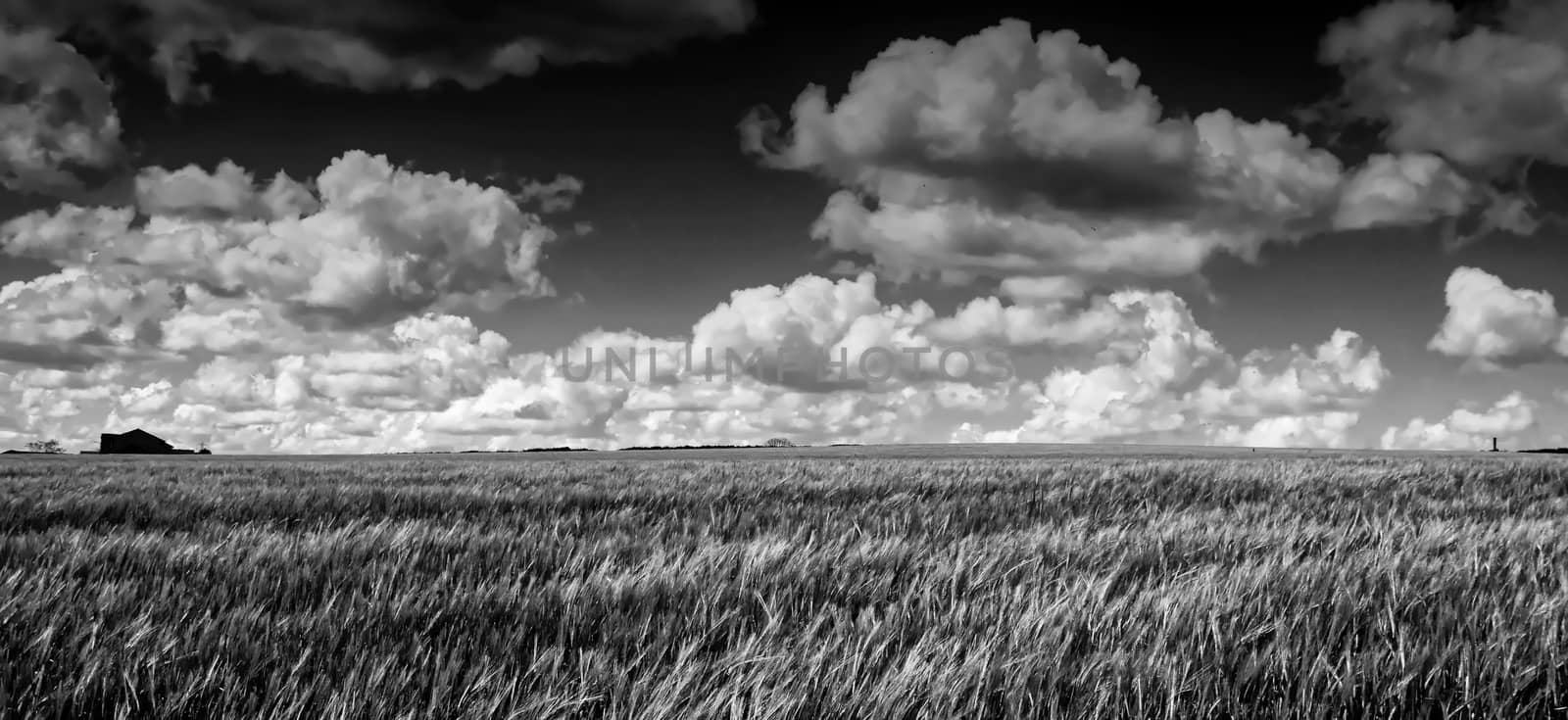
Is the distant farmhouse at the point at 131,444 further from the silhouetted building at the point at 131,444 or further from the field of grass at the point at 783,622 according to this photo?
the field of grass at the point at 783,622

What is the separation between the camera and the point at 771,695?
1892 millimetres

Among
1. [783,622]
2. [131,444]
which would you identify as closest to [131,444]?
[131,444]

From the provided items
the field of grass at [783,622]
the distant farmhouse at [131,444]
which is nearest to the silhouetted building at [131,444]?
the distant farmhouse at [131,444]

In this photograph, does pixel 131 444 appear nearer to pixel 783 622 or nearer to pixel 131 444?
pixel 131 444

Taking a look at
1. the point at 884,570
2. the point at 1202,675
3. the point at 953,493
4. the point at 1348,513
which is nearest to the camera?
the point at 1202,675

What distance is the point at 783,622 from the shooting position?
8.93 ft

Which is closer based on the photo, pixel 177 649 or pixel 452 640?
pixel 177 649

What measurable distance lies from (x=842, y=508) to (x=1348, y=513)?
447 centimetres

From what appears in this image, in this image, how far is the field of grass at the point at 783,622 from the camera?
6.39ft

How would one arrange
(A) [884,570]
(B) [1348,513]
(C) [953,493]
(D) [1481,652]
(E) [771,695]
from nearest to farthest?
(E) [771,695] < (D) [1481,652] < (A) [884,570] < (B) [1348,513] < (C) [953,493]

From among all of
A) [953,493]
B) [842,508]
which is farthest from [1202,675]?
[953,493]

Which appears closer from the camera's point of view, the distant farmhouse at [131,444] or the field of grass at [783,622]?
the field of grass at [783,622]

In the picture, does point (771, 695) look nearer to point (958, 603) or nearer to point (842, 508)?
point (958, 603)

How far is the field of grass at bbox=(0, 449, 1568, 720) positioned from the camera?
195 cm
